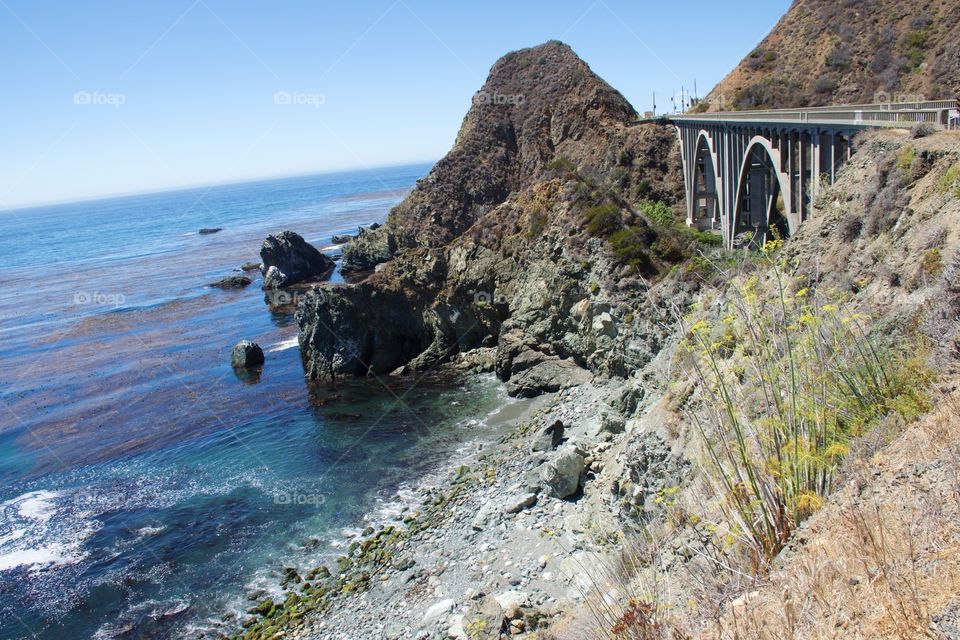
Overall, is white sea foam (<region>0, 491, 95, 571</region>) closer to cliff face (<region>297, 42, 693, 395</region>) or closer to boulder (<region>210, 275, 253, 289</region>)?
cliff face (<region>297, 42, 693, 395</region>)

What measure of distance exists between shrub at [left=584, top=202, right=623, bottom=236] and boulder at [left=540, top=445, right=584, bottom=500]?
1586cm

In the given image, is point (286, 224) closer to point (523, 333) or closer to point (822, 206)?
point (523, 333)

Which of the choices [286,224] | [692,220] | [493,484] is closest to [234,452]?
[493,484]

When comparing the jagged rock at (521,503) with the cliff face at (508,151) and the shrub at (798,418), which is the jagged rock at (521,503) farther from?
the cliff face at (508,151)

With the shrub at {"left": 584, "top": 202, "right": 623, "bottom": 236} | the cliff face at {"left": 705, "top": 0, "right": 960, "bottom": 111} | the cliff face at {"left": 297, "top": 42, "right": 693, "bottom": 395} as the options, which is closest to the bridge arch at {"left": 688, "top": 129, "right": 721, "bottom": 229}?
the cliff face at {"left": 297, "top": 42, "right": 693, "bottom": 395}

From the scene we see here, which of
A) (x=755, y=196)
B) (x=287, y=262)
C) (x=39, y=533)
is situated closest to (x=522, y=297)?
(x=755, y=196)

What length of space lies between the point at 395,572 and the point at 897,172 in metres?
17.4

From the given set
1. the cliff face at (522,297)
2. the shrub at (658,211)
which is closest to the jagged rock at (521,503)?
the cliff face at (522,297)

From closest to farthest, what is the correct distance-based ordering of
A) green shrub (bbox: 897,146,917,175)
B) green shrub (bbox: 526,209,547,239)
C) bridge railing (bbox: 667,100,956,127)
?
1. green shrub (bbox: 897,146,917,175)
2. bridge railing (bbox: 667,100,956,127)
3. green shrub (bbox: 526,209,547,239)

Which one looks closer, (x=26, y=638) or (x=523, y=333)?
(x=26, y=638)

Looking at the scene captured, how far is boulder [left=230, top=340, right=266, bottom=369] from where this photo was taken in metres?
41.2

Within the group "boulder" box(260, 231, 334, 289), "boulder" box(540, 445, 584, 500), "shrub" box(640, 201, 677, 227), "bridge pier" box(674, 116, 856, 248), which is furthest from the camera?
"boulder" box(260, 231, 334, 289)

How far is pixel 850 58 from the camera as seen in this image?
61.6 metres

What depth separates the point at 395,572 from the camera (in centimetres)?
1838
